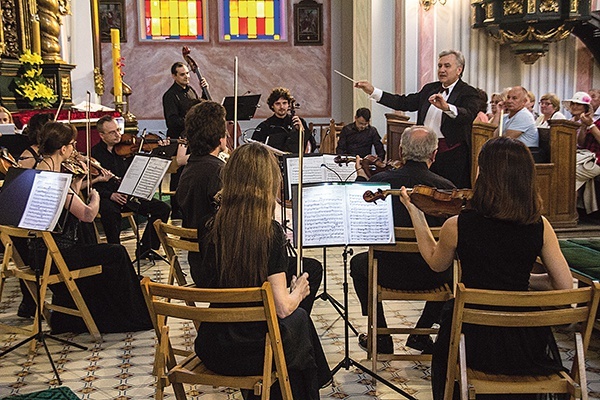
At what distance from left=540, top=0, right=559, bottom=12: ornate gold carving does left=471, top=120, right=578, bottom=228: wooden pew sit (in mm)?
2526

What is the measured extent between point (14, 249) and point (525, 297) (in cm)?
328

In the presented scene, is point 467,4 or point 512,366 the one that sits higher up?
point 467,4

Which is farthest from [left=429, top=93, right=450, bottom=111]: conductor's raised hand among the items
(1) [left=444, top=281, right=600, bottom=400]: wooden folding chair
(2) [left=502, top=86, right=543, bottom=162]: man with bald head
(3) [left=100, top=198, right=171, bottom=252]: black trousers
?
(1) [left=444, top=281, right=600, bottom=400]: wooden folding chair

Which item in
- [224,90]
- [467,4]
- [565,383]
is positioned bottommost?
[565,383]

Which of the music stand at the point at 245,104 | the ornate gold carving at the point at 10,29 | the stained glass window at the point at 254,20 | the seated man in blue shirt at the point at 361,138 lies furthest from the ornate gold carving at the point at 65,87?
the stained glass window at the point at 254,20

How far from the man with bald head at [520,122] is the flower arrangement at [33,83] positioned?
5106 millimetres

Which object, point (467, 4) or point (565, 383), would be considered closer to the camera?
point (565, 383)

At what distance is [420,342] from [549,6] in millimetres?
6354

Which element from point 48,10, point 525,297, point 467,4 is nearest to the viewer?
point 525,297

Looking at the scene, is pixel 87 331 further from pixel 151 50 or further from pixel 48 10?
pixel 151 50

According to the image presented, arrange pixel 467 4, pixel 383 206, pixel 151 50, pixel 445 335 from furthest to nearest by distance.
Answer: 1. pixel 151 50
2. pixel 467 4
3. pixel 383 206
4. pixel 445 335

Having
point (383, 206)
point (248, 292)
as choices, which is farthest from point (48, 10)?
point (248, 292)

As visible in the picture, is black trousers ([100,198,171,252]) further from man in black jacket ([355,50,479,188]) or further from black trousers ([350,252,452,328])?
black trousers ([350,252,452,328])

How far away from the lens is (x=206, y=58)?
13984 mm
